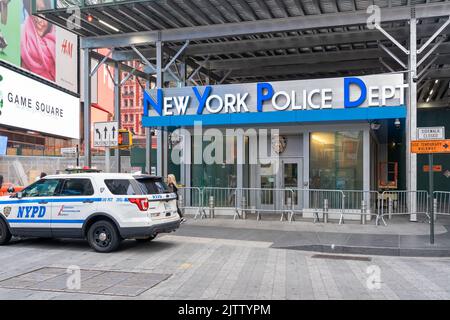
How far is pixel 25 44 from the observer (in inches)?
2026

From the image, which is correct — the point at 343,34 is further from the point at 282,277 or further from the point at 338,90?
the point at 282,277

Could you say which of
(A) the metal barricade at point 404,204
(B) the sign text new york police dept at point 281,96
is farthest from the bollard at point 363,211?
(B) the sign text new york police dept at point 281,96

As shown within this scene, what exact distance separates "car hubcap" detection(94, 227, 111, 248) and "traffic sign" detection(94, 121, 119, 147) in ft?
13.5

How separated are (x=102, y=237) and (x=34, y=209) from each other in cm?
192

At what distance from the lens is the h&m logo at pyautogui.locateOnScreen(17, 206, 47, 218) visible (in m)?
10.6

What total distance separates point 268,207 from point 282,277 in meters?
8.58

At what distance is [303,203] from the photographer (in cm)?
1611

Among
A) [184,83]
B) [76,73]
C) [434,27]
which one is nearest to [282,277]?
[434,27]

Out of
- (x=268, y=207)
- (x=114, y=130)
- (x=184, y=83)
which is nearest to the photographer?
(x=114, y=130)

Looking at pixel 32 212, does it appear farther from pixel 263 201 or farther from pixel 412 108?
pixel 412 108

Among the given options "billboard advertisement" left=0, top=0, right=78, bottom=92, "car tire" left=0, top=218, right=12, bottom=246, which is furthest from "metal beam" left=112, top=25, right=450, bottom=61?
"billboard advertisement" left=0, top=0, right=78, bottom=92

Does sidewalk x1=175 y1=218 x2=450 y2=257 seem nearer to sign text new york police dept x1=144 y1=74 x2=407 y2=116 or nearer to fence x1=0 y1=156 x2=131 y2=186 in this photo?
sign text new york police dept x1=144 y1=74 x2=407 y2=116

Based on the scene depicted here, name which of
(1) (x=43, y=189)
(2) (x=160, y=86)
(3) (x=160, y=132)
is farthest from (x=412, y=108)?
(1) (x=43, y=189)
